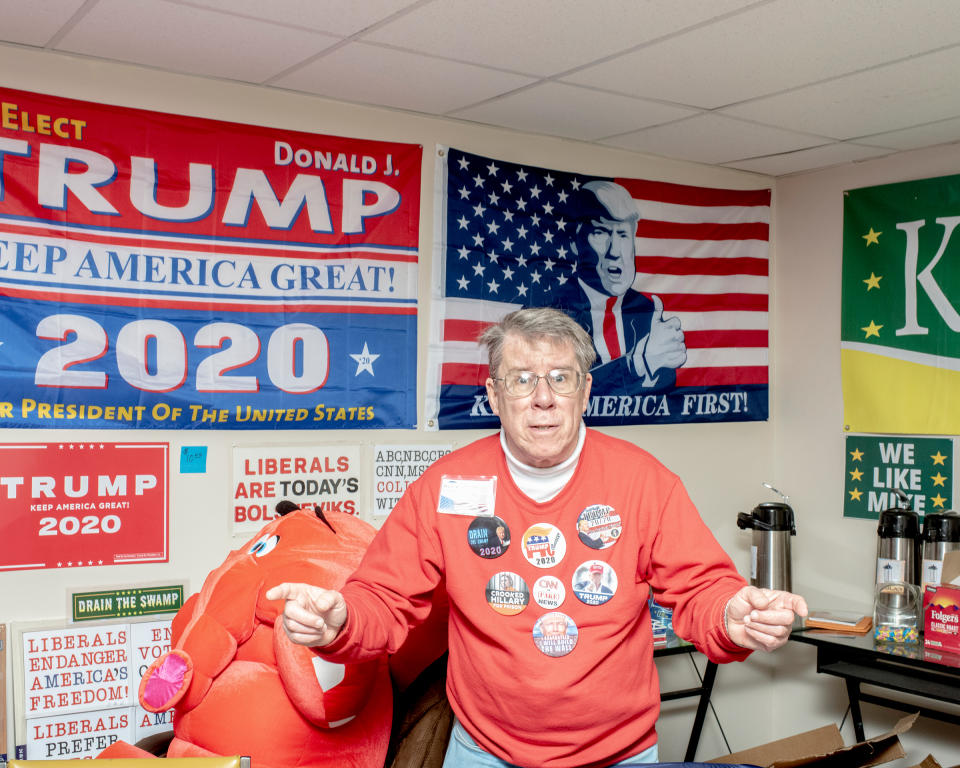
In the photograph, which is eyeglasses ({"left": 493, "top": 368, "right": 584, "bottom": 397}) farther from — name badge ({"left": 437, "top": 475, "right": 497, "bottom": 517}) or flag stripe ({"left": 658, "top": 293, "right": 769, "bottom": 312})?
flag stripe ({"left": 658, "top": 293, "right": 769, "bottom": 312})

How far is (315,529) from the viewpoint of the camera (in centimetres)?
252

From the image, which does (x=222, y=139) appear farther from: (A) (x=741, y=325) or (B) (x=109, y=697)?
(A) (x=741, y=325)

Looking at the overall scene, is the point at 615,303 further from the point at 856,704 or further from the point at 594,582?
the point at 594,582

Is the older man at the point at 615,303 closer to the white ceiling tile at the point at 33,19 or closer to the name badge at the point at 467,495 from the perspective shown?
the name badge at the point at 467,495

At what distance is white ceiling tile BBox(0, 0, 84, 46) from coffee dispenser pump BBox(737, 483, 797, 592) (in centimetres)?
287

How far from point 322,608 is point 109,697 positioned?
1.42 meters

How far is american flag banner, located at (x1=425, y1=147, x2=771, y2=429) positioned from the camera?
3.39m

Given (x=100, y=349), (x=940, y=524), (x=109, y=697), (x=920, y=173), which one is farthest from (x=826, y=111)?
(x=109, y=697)

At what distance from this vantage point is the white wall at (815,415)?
3920mm

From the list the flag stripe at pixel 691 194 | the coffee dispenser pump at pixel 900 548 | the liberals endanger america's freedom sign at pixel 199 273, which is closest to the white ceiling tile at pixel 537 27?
the liberals endanger america's freedom sign at pixel 199 273

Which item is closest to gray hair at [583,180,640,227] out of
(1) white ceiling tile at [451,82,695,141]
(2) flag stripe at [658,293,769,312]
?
(1) white ceiling tile at [451,82,695,141]

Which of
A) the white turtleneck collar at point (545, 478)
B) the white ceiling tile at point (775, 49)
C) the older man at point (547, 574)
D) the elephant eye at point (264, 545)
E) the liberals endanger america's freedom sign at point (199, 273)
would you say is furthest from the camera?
the liberals endanger america's freedom sign at point (199, 273)

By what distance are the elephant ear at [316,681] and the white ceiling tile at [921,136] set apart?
2.54m

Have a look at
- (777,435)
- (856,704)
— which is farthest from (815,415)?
(856,704)
